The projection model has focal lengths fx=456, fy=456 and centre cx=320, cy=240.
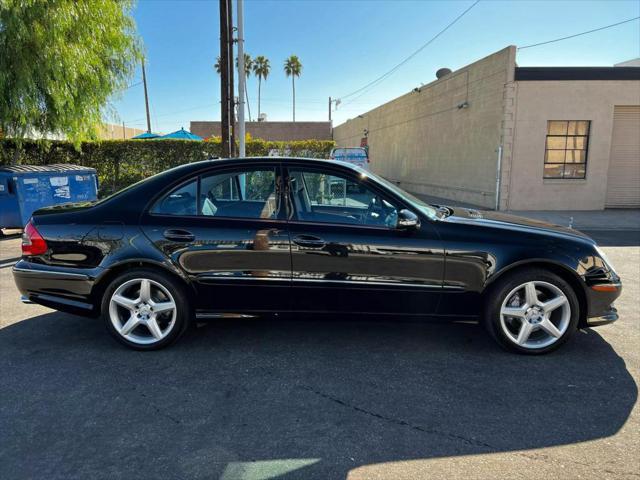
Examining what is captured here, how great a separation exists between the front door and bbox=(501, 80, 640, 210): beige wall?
37.1 ft

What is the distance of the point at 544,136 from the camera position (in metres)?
13.5

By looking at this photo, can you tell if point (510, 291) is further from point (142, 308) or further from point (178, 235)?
point (142, 308)

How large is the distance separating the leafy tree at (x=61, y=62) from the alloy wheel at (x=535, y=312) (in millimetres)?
11368

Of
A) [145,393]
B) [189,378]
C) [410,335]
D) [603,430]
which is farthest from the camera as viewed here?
[410,335]

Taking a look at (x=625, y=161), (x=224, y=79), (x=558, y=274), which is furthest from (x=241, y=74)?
(x=625, y=161)

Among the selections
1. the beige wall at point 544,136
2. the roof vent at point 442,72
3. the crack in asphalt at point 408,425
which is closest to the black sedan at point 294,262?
the crack in asphalt at point 408,425

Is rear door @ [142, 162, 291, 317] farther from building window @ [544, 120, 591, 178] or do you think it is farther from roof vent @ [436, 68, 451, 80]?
roof vent @ [436, 68, 451, 80]

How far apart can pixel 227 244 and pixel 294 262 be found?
1.81ft

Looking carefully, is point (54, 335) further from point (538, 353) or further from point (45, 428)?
point (538, 353)

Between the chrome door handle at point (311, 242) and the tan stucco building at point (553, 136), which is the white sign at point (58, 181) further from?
the tan stucco building at point (553, 136)

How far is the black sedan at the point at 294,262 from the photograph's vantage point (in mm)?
3561

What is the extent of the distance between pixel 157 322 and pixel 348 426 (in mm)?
1866

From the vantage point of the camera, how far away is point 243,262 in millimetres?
3619

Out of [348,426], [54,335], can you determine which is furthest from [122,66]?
[348,426]
